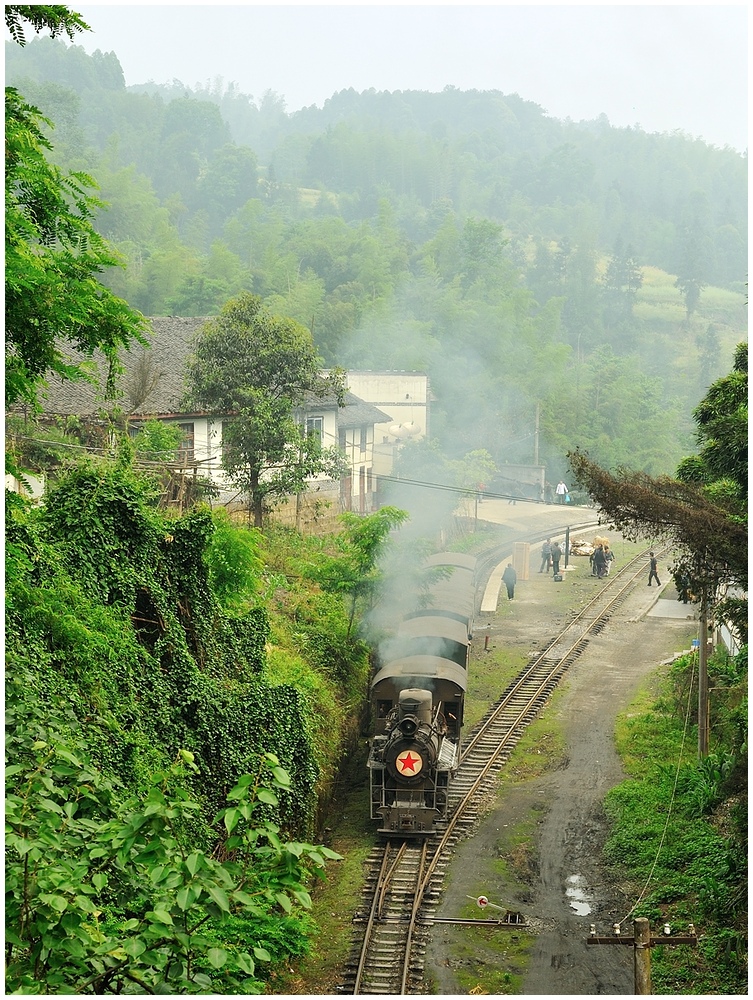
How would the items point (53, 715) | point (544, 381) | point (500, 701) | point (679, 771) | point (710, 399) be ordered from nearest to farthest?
1. point (53, 715)
2. point (710, 399)
3. point (679, 771)
4. point (500, 701)
5. point (544, 381)

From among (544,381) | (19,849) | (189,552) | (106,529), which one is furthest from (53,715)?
(544,381)

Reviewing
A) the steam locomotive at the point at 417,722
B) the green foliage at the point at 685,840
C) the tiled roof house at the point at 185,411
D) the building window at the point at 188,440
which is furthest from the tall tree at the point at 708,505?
the building window at the point at 188,440

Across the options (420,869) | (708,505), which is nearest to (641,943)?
(708,505)

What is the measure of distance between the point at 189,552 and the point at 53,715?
4.28 metres

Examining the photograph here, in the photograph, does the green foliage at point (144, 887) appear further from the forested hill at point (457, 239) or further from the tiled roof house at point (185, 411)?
the forested hill at point (457, 239)

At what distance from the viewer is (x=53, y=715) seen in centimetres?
1002

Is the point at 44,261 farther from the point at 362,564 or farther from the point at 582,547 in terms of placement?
the point at 582,547

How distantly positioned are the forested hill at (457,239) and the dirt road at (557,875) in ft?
88.5

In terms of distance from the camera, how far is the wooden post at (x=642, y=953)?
29.0ft

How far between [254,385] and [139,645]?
12.6 m

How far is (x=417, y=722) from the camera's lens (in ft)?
48.9

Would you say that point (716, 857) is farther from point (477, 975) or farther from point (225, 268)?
point (225, 268)

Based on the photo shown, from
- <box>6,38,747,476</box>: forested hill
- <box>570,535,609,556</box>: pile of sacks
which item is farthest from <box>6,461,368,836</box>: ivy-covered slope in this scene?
<box>6,38,747,476</box>: forested hill

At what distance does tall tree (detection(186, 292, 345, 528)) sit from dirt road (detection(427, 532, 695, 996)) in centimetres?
872
